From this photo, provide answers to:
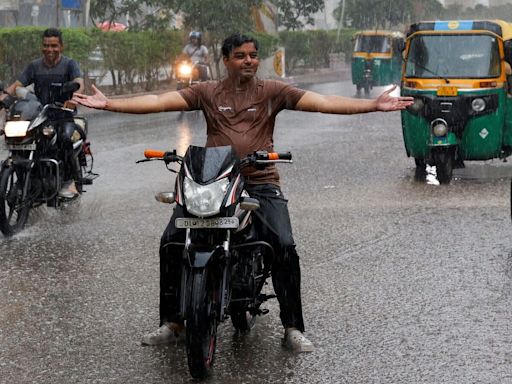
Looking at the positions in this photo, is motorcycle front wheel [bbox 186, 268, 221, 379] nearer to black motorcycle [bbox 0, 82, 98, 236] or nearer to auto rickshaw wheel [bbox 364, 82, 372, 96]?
black motorcycle [bbox 0, 82, 98, 236]

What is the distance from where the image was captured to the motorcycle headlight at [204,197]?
19.5ft

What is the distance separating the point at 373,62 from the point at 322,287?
2922 cm

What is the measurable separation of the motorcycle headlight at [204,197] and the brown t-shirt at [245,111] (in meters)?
0.62

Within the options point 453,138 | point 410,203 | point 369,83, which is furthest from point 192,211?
point 369,83

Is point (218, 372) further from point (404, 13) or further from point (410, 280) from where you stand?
point (404, 13)

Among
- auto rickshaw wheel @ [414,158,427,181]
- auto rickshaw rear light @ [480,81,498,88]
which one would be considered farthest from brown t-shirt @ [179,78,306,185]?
auto rickshaw wheel @ [414,158,427,181]

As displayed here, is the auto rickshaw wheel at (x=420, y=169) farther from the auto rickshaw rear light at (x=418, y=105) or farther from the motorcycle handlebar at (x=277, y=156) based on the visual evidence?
the motorcycle handlebar at (x=277, y=156)

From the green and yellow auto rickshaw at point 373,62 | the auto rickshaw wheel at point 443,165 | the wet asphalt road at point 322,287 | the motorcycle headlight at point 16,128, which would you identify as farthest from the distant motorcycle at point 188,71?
the motorcycle headlight at point 16,128

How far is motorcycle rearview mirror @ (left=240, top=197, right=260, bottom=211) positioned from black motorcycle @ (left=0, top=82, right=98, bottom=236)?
167 inches

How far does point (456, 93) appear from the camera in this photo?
14148mm

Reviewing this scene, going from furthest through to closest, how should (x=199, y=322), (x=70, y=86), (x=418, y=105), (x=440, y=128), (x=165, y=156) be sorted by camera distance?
(x=418, y=105)
(x=440, y=128)
(x=70, y=86)
(x=165, y=156)
(x=199, y=322)

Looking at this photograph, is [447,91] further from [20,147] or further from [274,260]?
[274,260]

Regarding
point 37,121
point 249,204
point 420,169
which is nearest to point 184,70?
point 420,169

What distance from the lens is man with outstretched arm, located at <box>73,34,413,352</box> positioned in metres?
6.52
